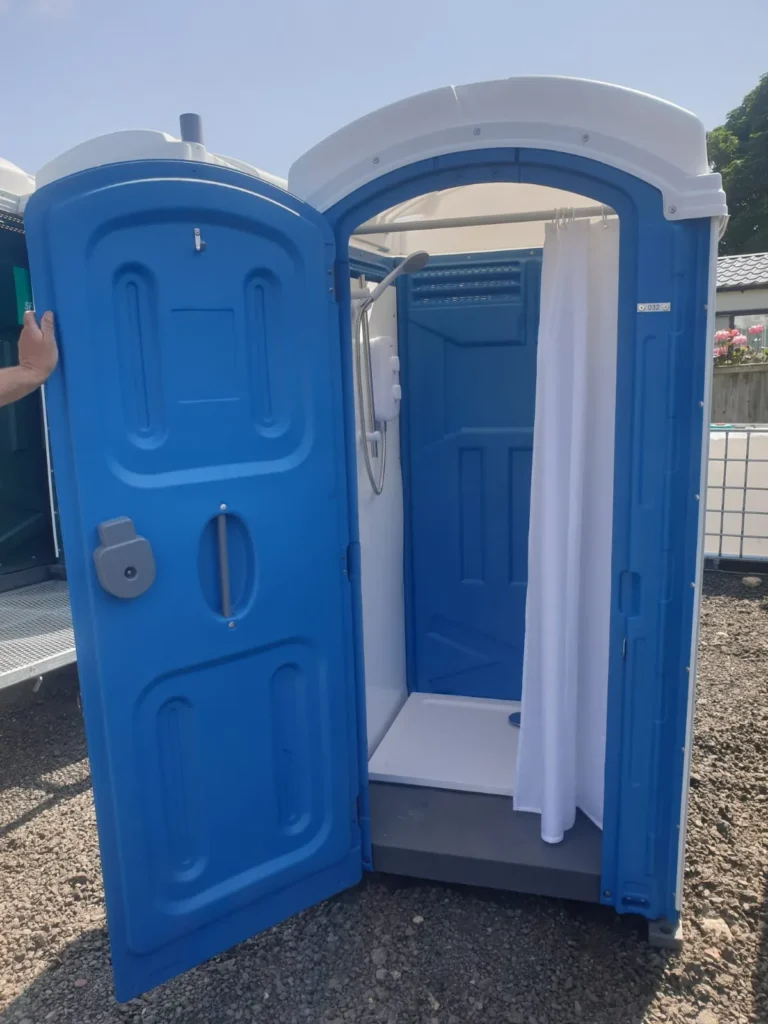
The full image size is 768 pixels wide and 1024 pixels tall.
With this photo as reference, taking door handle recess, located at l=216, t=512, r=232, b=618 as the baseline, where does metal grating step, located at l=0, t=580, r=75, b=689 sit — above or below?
below

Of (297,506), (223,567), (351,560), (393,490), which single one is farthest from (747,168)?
(223,567)

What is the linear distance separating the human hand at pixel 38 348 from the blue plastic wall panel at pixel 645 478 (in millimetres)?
824

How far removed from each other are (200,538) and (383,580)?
1287mm

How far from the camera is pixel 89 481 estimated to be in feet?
5.83

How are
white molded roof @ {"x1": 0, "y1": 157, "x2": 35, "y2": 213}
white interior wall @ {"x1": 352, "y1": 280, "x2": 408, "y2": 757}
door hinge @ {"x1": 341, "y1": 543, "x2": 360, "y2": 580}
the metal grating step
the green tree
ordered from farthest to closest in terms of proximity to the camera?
the green tree, white molded roof @ {"x1": 0, "y1": 157, "x2": 35, "y2": 213}, the metal grating step, white interior wall @ {"x1": 352, "y1": 280, "x2": 408, "y2": 757}, door hinge @ {"x1": 341, "y1": 543, "x2": 360, "y2": 580}

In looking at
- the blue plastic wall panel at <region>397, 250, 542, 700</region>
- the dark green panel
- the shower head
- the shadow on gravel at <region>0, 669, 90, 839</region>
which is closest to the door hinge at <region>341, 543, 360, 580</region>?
the shower head

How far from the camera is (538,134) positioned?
1945 mm

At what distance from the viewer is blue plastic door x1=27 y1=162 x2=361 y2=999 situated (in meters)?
1.77

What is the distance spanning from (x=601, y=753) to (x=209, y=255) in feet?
6.10

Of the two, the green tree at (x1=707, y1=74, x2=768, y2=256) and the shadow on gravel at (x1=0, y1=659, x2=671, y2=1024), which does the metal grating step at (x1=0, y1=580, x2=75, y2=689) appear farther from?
the green tree at (x1=707, y1=74, x2=768, y2=256)

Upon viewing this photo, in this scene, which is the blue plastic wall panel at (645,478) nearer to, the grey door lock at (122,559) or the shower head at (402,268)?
the shower head at (402,268)

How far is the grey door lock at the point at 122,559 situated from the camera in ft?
5.89

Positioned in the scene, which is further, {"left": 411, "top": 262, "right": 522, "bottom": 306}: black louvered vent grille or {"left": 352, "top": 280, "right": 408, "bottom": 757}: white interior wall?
{"left": 411, "top": 262, "right": 522, "bottom": 306}: black louvered vent grille

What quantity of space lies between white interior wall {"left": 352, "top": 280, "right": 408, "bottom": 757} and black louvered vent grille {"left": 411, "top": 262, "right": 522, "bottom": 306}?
136 millimetres
